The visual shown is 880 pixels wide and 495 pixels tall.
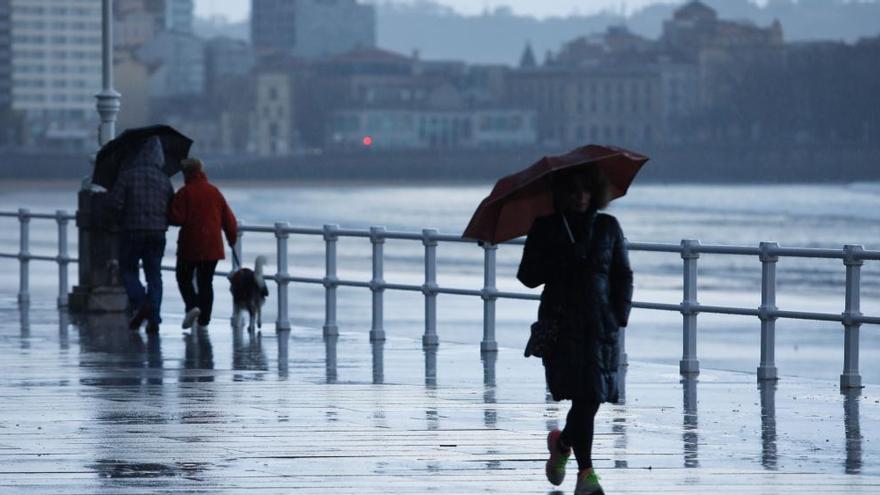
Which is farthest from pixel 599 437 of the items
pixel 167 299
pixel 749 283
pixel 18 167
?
pixel 18 167

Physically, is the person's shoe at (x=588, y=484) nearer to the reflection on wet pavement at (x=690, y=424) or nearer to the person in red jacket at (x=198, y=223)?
the reflection on wet pavement at (x=690, y=424)

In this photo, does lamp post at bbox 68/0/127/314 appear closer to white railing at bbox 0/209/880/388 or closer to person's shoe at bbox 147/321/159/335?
white railing at bbox 0/209/880/388

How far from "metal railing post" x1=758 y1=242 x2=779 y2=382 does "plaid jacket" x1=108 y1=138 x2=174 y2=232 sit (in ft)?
17.4

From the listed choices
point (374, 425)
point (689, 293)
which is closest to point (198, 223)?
point (689, 293)

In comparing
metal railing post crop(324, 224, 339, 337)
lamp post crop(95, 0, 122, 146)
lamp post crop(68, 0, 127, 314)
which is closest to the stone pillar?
lamp post crop(68, 0, 127, 314)

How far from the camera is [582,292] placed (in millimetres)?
8953

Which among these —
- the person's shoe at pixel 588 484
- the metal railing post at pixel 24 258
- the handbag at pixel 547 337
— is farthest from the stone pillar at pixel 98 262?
the person's shoe at pixel 588 484

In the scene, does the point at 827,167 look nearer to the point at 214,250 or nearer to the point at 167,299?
the point at 167,299

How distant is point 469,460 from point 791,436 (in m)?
2.05

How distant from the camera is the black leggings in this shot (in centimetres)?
900

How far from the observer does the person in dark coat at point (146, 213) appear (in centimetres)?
1744

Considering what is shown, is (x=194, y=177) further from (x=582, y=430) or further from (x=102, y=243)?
(x=582, y=430)

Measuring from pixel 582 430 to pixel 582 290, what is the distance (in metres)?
0.59

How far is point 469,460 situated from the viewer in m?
9.98
